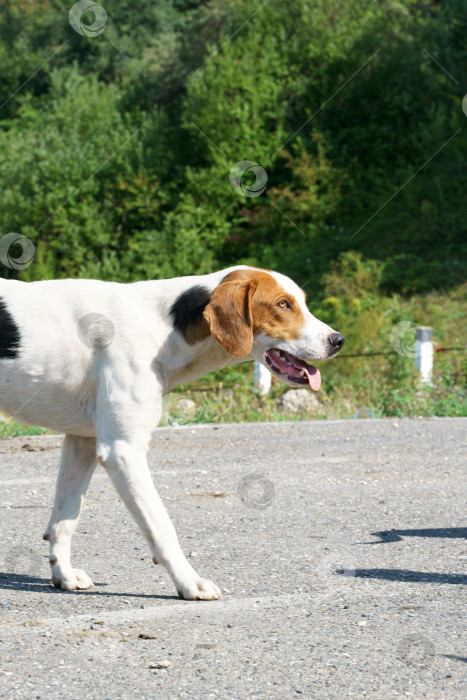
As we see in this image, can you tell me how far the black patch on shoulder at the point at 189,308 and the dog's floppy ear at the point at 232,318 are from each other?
0.44 feet

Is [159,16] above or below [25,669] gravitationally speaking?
above

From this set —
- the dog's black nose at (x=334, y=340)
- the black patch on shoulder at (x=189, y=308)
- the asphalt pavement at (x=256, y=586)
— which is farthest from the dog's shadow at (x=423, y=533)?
the black patch on shoulder at (x=189, y=308)

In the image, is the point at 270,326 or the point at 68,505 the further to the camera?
the point at 68,505

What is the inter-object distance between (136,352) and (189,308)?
0.32 meters

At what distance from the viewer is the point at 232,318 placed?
4082mm

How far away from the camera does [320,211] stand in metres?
31.1

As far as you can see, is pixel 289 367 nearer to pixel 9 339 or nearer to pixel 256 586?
pixel 256 586

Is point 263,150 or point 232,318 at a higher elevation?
point 263,150

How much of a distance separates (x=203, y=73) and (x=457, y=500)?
1151 inches

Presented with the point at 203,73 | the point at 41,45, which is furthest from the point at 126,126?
the point at 41,45

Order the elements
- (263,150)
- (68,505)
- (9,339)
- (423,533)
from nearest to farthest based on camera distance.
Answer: (9,339) → (68,505) → (423,533) → (263,150)

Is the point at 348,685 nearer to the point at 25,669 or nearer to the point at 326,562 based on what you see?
the point at 25,669

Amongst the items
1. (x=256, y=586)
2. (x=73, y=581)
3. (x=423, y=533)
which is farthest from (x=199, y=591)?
(x=423, y=533)

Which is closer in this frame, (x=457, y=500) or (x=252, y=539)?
(x=252, y=539)
